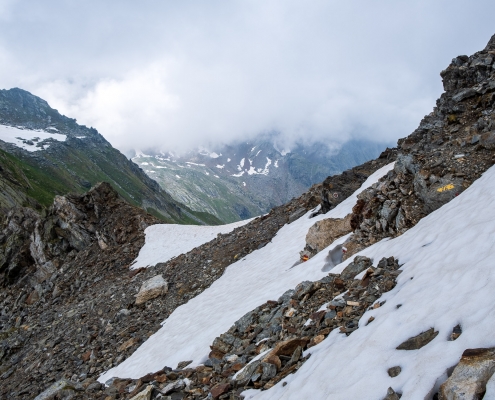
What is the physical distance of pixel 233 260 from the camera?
25.1 meters

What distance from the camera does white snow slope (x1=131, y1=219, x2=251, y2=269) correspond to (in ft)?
102

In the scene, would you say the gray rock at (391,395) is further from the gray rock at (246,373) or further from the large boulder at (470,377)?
the gray rock at (246,373)

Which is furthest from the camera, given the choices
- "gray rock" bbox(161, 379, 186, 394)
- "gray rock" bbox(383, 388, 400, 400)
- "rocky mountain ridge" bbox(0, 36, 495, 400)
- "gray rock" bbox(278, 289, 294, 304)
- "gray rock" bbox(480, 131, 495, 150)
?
"gray rock" bbox(480, 131, 495, 150)

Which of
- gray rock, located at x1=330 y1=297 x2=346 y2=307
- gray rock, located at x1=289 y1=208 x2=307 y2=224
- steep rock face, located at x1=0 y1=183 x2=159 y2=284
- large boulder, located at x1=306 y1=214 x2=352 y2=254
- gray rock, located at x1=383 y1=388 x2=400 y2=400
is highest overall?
steep rock face, located at x1=0 y1=183 x2=159 y2=284

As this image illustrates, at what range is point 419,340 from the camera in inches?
229

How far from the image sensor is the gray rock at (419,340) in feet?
18.7

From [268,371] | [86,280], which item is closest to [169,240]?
[86,280]

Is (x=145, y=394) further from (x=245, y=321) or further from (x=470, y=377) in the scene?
(x=470, y=377)

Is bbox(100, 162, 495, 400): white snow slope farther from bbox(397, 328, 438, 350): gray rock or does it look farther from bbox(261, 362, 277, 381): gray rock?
bbox(261, 362, 277, 381): gray rock

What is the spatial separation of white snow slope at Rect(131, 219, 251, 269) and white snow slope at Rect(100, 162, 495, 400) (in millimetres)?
16713

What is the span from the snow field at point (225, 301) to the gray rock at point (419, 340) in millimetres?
7172

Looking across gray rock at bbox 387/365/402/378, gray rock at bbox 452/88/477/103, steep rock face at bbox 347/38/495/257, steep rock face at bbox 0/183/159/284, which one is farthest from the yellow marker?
steep rock face at bbox 0/183/159/284

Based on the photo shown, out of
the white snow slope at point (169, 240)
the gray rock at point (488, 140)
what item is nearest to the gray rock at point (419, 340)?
the gray rock at point (488, 140)

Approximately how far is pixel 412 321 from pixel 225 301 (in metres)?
11.9
